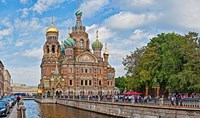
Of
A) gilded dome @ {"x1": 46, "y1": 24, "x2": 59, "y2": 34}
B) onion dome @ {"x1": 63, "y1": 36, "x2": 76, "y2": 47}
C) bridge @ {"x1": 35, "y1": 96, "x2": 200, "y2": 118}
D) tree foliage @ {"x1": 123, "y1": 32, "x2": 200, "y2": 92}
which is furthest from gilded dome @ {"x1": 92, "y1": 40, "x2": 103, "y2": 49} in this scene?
bridge @ {"x1": 35, "y1": 96, "x2": 200, "y2": 118}

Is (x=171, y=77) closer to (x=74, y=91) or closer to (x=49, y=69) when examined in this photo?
(x=74, y=91)

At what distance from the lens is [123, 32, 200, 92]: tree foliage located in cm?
4128

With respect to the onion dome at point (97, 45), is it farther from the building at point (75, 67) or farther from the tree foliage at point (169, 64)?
the tree foliage at point (169, 64)

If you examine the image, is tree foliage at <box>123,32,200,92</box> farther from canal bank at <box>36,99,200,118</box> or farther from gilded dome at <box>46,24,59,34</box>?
gilded dome at <box>46,24,59,34</box>

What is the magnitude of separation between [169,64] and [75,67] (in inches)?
2109

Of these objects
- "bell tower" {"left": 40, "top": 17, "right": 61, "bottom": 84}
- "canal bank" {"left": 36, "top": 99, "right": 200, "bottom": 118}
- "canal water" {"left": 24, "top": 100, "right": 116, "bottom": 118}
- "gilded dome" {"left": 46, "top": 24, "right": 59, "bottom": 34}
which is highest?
"gilded dome" {"left": 46, "top": 24, "right": 59, "bottom": 34}

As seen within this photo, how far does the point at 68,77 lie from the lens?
96.1m

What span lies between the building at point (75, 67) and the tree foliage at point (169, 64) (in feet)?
123

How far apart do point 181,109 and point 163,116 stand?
10.4 feet

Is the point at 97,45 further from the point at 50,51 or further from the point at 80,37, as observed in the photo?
the point at 50,51

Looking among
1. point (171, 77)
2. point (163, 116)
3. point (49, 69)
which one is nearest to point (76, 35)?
point (49, 69)

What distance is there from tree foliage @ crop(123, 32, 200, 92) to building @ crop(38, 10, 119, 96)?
3758 centimetres

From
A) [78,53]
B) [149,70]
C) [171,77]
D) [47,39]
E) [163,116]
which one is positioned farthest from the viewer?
[47,39]

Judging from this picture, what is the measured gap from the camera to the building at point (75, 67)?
96062 millimetres
